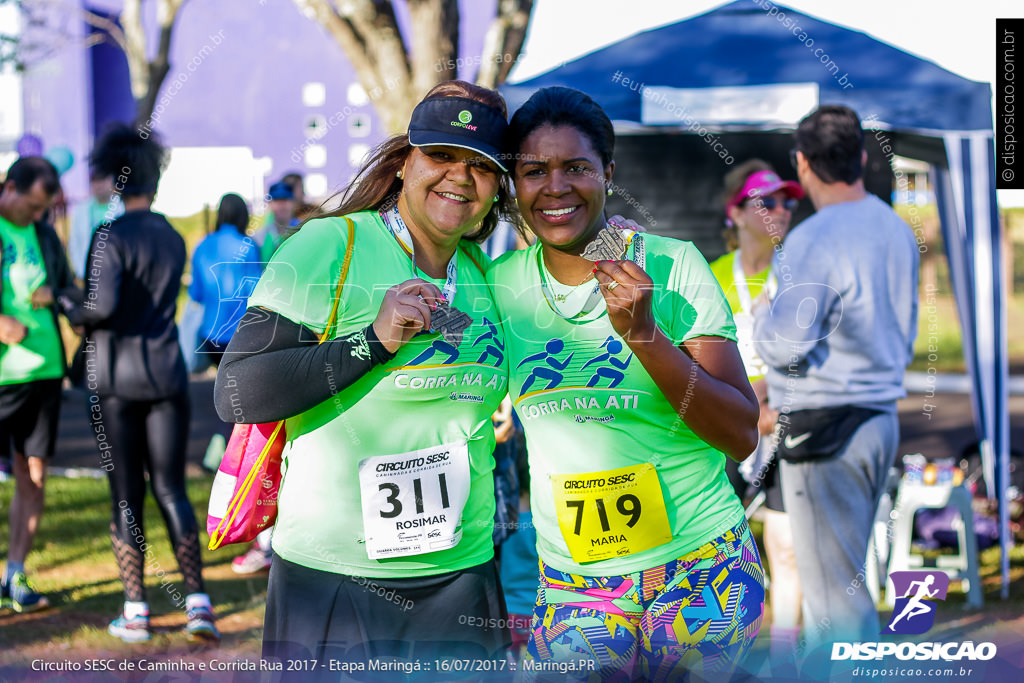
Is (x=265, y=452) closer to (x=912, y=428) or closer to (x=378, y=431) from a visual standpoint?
(x=378, y=431)

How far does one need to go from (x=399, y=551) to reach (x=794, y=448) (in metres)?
1.86

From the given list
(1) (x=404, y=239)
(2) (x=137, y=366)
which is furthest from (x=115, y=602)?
(1) (x=404, y=239)

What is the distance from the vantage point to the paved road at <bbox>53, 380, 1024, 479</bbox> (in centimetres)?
813

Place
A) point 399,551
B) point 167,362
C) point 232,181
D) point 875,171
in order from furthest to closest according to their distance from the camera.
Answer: point 875,171
point 232,181
point 167,362
point 399,551

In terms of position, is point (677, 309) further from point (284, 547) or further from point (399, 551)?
point (284, 547)

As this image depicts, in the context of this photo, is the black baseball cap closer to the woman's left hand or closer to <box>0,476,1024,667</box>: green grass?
the woman's left hand

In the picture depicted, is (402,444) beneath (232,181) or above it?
beneath

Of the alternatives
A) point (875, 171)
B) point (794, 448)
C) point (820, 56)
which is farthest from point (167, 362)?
point (875, 171)

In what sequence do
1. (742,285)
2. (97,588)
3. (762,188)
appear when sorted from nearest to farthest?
(742,285) → (762,188) → (97,588)

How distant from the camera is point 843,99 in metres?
5.65

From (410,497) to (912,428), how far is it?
807 centimetres

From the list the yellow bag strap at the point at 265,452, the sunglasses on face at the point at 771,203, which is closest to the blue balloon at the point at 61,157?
the sunglasses on face at the point at 771,203

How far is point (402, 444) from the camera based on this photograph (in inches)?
79.0

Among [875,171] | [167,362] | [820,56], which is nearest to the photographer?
[167,362]
